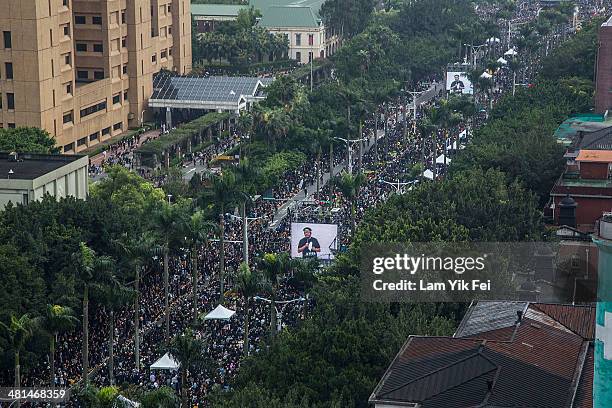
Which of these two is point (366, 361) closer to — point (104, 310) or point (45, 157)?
point (104, 310)

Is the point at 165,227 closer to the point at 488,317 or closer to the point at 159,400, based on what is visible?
the point at 159,400

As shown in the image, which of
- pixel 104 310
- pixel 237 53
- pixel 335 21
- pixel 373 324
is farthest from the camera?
pixel 335 21

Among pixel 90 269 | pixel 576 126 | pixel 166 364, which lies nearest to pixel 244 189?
pixel 90 269

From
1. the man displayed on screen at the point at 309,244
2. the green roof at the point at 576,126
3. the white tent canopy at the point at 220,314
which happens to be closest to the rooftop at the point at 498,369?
the white tent canopy at the point at 220,314

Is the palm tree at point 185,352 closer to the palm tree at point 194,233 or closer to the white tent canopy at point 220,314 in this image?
the white tent canopy at point 220,314

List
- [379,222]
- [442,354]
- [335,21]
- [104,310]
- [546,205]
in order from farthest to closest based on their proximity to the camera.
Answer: [335,21], [546,205], [379,222], [104,310], [442,354]

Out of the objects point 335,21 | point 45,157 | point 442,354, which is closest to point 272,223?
point 45,157
